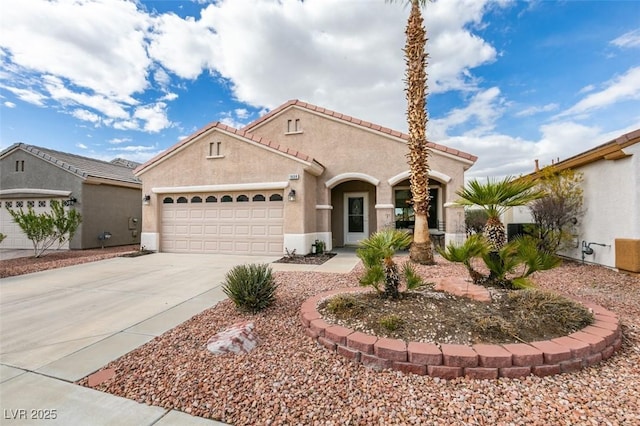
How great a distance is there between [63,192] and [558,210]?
20618 millimetres

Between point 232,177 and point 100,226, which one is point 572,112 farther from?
point 100,226

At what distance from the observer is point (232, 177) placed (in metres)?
11.7

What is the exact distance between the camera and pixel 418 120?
905 cm

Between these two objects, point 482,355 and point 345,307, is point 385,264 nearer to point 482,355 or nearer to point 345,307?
point 345,307

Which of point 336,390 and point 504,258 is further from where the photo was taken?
point 504,258

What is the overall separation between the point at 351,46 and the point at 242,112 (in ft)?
24.5

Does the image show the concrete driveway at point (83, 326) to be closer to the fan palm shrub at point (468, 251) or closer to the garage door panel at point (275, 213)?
the garage door panel at point (275, 213)

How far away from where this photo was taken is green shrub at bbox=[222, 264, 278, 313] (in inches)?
184

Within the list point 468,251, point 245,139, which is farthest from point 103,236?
point 468,251

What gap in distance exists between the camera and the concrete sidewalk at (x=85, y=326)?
8.27 feet

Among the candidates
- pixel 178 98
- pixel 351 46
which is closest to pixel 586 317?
pixel 351 46

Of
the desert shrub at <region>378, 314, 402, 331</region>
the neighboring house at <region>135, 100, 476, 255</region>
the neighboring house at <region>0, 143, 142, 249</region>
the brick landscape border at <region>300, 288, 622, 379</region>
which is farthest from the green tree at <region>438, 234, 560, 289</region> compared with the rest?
the neighboring house at <region>0, 143, 142, 249</region>

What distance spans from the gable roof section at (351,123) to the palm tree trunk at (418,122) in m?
1.84

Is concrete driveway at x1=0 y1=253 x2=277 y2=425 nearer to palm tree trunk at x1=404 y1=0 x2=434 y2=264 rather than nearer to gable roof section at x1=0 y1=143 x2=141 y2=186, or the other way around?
palm tree trunk at x1=404 y1=0 x2=434 y2=264
